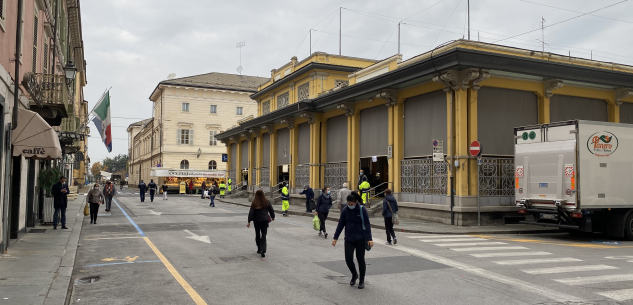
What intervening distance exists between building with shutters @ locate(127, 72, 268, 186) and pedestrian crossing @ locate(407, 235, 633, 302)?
5144cm

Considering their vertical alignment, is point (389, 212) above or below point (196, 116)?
below

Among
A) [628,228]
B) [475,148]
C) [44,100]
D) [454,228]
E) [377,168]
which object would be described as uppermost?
[44,100]

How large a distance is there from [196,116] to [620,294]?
60.1m

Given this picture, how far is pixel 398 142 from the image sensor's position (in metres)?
21.3

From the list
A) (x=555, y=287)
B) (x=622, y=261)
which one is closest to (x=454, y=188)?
(x=622, y=261)

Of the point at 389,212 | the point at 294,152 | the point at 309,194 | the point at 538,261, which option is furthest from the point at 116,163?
the point at 538,261

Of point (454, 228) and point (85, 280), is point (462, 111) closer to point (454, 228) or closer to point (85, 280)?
point (454, 228)

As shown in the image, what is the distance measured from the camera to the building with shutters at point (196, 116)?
6172 centimetres

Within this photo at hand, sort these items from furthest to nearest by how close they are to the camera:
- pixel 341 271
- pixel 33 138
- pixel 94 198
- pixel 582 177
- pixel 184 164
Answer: pixel 184 164
pixel 94 198
pixel 582 177
pixel 33 138
pixel 341 271

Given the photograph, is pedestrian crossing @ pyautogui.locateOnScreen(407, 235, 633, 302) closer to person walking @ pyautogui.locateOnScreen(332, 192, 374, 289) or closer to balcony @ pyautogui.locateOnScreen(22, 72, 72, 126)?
person walking @ pyautogui.locateOnScreen(332, 192, 374, 289)

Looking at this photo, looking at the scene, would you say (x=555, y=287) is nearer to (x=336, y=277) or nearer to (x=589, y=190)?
(x=336, y=277)

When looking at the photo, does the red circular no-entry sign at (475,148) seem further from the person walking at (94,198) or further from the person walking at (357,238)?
the person walking at (94,198)

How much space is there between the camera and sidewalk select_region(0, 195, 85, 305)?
6.71m

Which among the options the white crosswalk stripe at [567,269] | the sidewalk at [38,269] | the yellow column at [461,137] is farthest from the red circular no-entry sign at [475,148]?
the sidewalk at [38,269]
